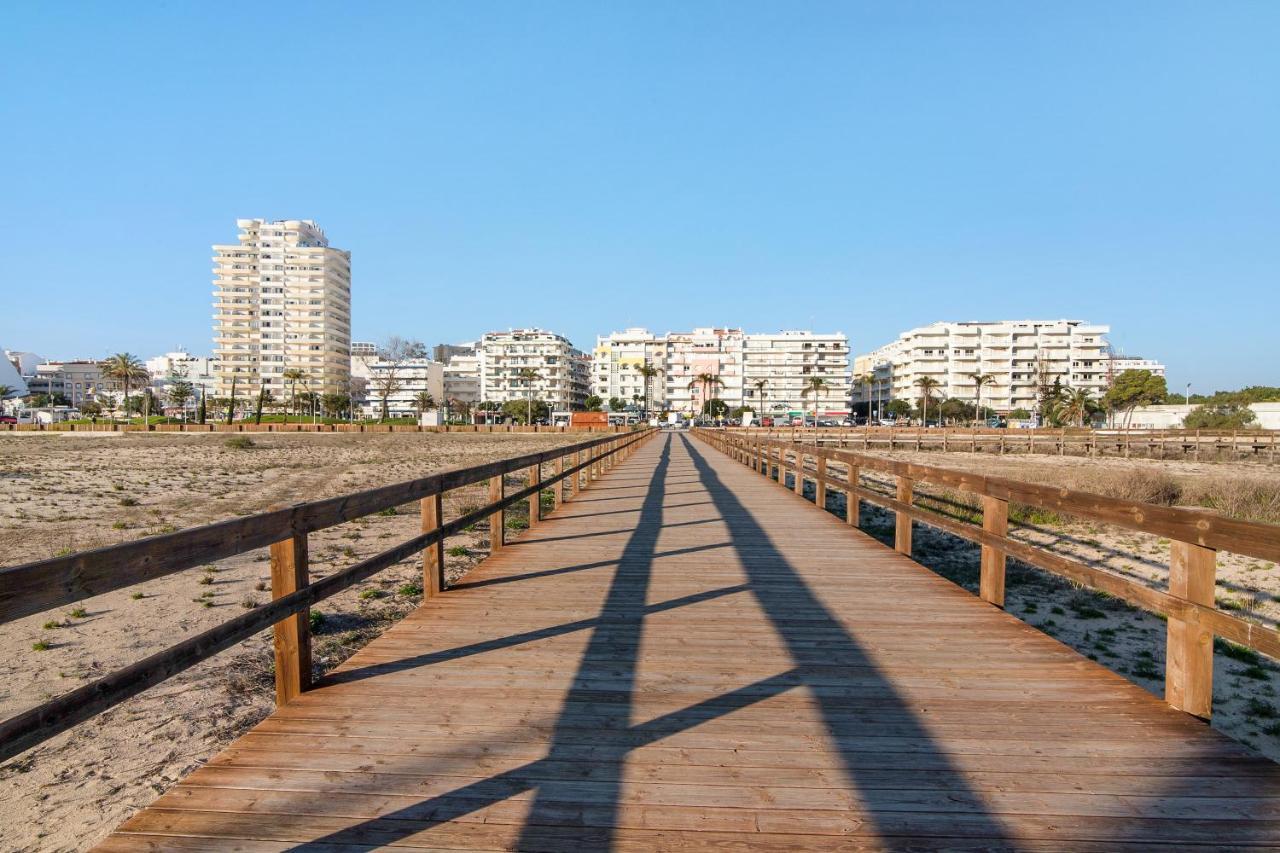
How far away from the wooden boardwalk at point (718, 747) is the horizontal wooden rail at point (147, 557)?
0.83m

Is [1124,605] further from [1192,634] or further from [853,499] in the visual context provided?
[1192,634]

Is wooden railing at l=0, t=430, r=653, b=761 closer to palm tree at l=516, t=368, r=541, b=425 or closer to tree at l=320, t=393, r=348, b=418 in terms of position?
palm tree at l=516, t=368, r=541, b=425

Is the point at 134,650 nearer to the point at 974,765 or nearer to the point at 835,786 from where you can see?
the point at 835,786

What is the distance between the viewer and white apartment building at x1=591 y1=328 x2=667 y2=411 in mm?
148750

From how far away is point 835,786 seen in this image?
2.81 metres

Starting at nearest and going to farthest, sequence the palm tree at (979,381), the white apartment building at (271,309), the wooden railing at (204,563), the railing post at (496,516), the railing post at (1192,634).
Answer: the wooden railing at (204,563), the railing post at (1192,634), the railing post at (496,516), the palm tree at (979,381), the white apartment building at (271,309)

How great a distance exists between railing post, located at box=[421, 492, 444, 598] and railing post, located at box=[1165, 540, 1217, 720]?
15.0ft

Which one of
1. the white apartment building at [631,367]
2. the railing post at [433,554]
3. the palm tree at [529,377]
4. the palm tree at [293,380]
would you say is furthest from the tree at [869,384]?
the railing post at [433,554]

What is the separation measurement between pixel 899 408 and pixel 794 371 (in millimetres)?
23061

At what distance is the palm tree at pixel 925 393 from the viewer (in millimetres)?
114250

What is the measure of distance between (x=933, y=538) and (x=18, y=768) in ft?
43.5

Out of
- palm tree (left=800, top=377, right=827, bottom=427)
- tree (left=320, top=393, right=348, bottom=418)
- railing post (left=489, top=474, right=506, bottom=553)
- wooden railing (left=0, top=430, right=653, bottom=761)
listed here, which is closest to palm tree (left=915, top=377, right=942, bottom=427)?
palm tree (left=800, top=377, right=827, bottom=427)

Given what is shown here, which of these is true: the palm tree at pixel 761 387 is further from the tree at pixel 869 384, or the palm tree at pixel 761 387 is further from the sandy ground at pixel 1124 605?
the sandy ground at pixel 1124 605

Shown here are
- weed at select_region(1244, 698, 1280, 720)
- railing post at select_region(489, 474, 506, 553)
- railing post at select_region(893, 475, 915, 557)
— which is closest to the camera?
weed at select_region(1244, 698, 1280, 720)
